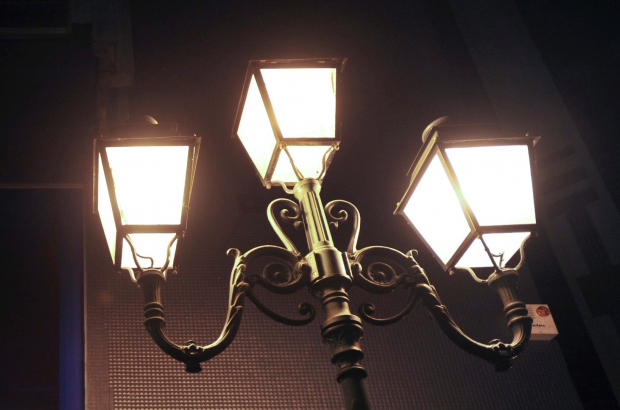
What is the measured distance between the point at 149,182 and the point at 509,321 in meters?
1.04

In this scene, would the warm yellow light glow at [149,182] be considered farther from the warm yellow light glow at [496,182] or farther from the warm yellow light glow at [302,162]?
the warm yellow light glow at [496,182]

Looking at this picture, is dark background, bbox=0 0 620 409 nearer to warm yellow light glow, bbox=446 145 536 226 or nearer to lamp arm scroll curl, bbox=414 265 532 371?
lamp arm scroll curl, bbox=414 265 532 371

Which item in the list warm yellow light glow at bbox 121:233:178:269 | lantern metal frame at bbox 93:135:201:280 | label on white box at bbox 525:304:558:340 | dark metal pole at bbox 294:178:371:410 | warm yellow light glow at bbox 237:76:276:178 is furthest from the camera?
label on white box at bbox 525:304:558:340

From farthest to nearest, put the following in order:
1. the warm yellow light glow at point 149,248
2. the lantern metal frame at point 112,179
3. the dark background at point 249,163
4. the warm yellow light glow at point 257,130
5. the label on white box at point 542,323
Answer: the label on white box at point 542,323 → the dark background at point 249,163 → the warm yellow light glow at point 257,130 → the warm yellow light glow at point 149,248 → the lantern metal frame at point 112,179

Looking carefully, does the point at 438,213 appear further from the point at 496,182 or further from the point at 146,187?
the point at 146,187

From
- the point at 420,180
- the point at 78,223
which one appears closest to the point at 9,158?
the point at 78,223

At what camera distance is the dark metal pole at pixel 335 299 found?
1.49m

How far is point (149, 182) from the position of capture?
5.49 feet

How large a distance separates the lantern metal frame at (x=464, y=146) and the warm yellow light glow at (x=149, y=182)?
2.13ft

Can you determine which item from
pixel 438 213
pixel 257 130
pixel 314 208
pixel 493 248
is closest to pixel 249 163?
pixel 257 130

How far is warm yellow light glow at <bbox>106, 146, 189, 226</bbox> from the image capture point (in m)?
1.63

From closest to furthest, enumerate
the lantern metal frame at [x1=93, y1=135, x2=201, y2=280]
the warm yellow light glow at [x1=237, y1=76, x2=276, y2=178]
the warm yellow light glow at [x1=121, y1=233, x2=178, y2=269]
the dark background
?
the lantern metal frame at [x1=93, y1=135, x2=201, y2=280] < the warm yellow light glow at [x1=121, y1=233, x2=178, y2=269] < the warm yellow light glow at [x1=237, y1=76, x2=276, y2=178] < the dark background

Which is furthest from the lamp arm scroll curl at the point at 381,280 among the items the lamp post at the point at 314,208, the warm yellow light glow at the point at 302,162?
the warm yellow light glow at the point at 302,162

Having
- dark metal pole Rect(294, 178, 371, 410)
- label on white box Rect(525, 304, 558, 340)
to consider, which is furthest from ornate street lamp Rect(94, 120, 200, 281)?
label on white box Rect(525, 304, 558, 340)
